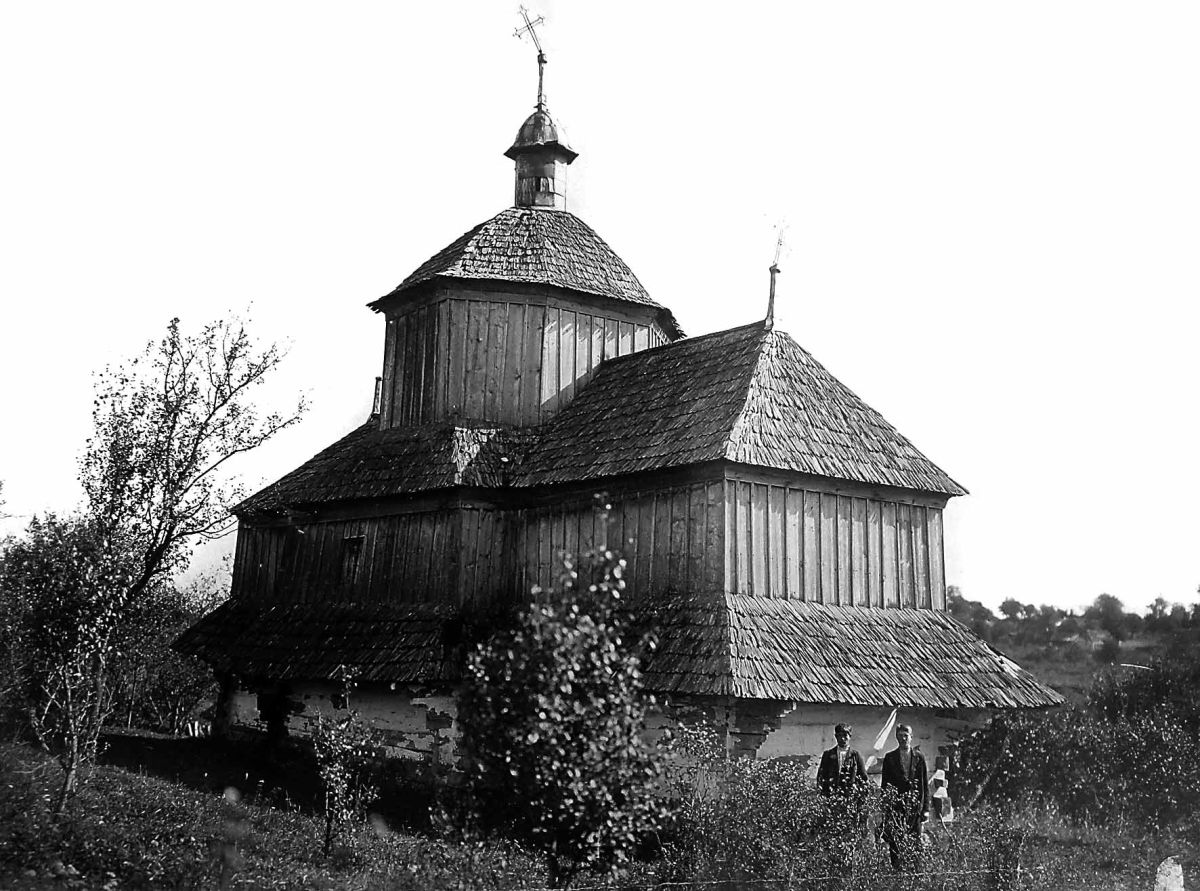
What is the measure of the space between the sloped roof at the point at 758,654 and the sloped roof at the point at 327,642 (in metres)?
0.03

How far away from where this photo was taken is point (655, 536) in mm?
18109

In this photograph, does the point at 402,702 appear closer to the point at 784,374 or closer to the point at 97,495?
the point at 97,495

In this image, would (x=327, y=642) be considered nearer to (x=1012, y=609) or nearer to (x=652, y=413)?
(x=652, y=413)

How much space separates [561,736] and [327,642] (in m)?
11.7

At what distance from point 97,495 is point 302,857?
8.91 meters

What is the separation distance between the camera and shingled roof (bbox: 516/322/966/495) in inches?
706

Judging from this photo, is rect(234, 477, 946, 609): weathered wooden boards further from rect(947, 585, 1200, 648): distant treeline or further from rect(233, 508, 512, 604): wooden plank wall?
rect(947, 585, 1200, 648): distant treeline

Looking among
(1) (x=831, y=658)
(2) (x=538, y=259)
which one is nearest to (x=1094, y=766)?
(1) (x=831, y=658)

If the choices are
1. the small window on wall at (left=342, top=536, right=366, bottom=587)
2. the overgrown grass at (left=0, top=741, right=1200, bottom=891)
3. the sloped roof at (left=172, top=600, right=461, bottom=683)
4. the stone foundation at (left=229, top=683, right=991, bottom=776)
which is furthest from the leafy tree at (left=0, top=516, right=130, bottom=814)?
the small window on wall at (left=342, top=536, right=366, bottom=587)

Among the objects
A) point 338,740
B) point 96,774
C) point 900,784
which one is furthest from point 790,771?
point 96,774

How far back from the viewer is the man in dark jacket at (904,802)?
12883mm

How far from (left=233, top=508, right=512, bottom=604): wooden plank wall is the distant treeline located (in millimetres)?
28940

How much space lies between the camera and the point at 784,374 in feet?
64.8

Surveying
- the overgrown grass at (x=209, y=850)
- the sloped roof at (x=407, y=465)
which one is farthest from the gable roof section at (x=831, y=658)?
the sloped roof at (x=407, y=465)
